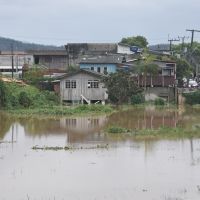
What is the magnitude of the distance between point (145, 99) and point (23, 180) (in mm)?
31874

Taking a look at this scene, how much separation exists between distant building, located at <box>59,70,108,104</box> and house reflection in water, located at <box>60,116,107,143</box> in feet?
31.9

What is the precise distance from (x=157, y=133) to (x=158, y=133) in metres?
0.05

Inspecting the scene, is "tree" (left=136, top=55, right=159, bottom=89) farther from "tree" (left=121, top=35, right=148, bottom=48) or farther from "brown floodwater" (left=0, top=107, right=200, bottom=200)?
"tree" (left=121, top=35, right=148, bottom=48)

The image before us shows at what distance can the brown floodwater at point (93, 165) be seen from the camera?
49.6ft

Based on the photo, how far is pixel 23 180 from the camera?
54.7ft

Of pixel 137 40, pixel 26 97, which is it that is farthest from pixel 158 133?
pixel 137 40

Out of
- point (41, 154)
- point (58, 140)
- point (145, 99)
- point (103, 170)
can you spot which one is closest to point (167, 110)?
→ point (145, 99)

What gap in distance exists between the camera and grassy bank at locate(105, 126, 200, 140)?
26.9m

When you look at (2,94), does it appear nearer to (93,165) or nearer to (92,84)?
(92,84)

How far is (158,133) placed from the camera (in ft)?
90.6

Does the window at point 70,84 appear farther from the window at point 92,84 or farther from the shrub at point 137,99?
the shrub at point 137,99

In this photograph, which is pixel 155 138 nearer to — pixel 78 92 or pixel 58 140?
pixel 58 140

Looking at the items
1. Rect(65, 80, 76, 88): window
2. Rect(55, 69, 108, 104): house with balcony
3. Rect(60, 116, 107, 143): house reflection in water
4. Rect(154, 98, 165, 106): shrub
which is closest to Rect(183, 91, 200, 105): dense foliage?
Rect(154, 98, 165, 106): shrub

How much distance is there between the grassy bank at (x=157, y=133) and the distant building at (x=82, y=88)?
16899mm
